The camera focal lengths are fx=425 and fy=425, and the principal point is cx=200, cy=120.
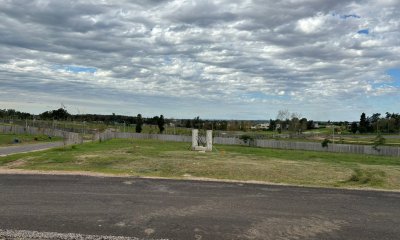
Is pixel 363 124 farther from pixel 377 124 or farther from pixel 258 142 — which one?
pixel 258 142

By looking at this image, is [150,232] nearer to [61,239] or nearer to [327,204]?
[61,239]

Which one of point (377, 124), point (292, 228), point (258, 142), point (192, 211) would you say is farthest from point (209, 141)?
point (377, 124)

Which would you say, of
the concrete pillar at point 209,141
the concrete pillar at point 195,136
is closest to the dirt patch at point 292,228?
the concrete pillar at point 209,141

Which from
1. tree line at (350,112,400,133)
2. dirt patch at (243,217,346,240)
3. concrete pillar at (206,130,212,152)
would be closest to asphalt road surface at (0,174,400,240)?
dirt patch at (243,217,346,240)

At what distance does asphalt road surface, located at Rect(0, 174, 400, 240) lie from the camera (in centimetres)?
869

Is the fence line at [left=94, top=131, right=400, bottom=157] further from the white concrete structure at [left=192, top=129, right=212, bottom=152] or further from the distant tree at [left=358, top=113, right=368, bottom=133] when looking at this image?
the distant tree at [left=358, top=113, right=368, bottom=133]

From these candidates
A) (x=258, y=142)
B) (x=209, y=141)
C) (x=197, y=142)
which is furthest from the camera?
(x=258, y=142)

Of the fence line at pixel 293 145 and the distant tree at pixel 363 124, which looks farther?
the distant tree at pixel 363 124

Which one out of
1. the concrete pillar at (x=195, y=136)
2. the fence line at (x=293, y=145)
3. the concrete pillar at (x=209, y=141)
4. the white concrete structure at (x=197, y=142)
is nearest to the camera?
the white concrete structure at (x=197, y=142)

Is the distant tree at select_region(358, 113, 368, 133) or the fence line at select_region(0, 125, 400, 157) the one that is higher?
the distant tree at select_region(358, 113, 368, 133)

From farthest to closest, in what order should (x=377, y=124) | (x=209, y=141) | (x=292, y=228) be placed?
(x=377, y=124)
(x=209, y=141)
(x=292, y=228)

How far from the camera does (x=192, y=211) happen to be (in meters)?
10.5

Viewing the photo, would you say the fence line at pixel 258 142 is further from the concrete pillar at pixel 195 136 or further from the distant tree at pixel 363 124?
the distant tree at pixel 363 124

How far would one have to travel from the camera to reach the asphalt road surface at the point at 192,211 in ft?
28.5
